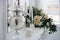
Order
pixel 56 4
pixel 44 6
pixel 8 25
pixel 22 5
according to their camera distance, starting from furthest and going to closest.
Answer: pixel 56 4 < pixel 44 6 < pixel 22 5 < pixel 8 25

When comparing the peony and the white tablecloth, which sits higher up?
the peony

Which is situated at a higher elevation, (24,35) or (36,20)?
(36,20)

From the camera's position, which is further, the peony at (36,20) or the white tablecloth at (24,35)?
the peony at (36,20)

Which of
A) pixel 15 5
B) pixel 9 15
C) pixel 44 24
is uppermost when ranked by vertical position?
pixel 15 5

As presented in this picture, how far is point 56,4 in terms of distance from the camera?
7.38 feet

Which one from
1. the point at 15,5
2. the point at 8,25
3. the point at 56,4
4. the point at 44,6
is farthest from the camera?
the point at 56,4

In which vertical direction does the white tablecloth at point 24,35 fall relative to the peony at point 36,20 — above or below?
below

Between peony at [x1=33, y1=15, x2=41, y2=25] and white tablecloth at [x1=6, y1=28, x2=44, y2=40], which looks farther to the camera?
peony at [x1=33, y1=15, x2=41, y2=25]

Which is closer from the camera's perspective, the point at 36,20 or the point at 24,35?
the point at 24,35

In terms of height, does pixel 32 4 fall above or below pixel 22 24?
above

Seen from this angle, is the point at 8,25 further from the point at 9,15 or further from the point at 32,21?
the point at 32,21

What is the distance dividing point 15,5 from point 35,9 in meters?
0.35

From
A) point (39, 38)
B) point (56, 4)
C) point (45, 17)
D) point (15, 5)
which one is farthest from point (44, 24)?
point (56, 4)

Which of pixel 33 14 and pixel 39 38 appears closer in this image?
pixel 39 38
